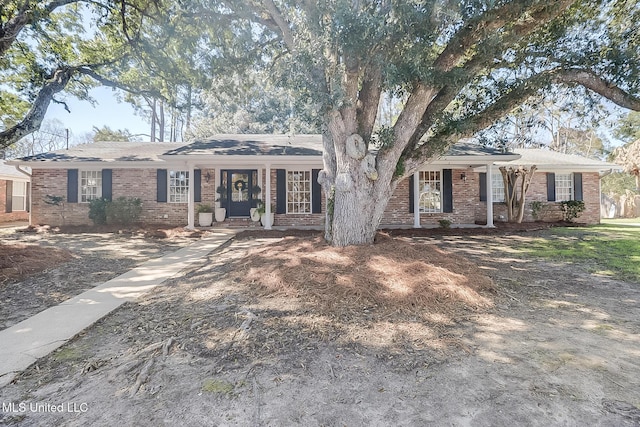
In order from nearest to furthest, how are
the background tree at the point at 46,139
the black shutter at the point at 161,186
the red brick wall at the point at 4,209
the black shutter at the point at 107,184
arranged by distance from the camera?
the black shutter at the point at 107,184 < the black shutter at the point at 161,186 < the red brick wall at the point at 4,209 < the background tree at the point at 46,139

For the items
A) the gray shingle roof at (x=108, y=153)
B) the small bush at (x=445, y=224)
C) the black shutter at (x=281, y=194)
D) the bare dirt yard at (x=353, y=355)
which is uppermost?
the gray shingle roof at (x=108, y=153)

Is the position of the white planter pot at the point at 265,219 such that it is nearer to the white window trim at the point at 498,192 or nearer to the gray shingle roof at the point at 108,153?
the gray shingle roof at the point at 108,153

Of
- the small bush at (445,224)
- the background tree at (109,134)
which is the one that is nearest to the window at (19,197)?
the background tree at (109,134)

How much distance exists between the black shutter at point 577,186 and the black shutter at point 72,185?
2090 centimetres

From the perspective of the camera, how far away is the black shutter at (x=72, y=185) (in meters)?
12.4

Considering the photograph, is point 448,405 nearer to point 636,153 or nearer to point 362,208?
point 362,208

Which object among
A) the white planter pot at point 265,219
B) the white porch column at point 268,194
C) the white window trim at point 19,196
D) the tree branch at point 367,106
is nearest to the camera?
the tree branch at point 367,106

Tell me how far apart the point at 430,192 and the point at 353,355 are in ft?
36.7

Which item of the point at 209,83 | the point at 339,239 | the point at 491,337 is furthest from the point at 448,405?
the point at 209,83

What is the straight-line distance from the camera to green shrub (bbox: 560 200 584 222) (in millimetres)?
13680

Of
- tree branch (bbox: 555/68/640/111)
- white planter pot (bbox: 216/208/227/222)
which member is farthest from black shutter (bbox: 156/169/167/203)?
tree branch (bbox: 555/68/640/111)

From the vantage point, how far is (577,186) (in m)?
14.0

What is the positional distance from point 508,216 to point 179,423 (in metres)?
14.6

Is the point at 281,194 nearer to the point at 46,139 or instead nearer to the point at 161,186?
the point at 161,186
